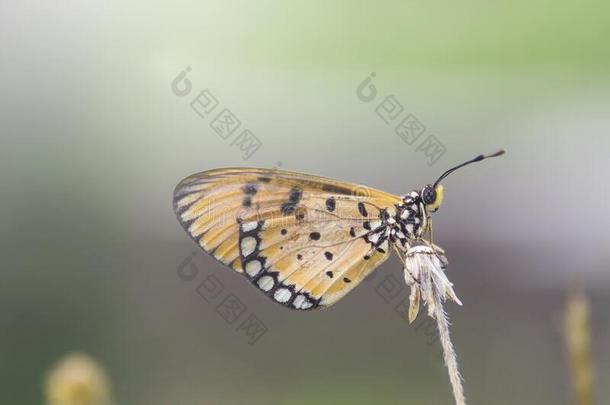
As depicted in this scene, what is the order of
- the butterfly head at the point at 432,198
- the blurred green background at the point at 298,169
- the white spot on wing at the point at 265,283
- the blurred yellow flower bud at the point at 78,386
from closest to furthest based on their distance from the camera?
the blurred yellow flower bud at the point at 78,386 → the butterfly head at the point at 432,198 → the white spot on wing at the point at 265,283 → the blurred green background at the point at 298,169

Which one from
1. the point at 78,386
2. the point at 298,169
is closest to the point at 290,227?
the point at 78,386

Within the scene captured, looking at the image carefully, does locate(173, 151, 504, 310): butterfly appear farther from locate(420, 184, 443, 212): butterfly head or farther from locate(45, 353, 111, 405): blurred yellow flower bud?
locate(45, 353, 111, 405): blurred yellow flower bud

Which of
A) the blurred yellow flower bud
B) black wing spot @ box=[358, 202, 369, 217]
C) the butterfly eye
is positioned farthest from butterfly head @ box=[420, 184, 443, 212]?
the blurred yellow flower bud

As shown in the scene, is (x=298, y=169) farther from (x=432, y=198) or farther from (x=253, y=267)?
(x=432, y=198)

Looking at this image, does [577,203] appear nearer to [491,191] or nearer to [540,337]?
[491,191]

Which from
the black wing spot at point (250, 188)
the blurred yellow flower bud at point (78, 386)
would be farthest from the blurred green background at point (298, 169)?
the blurred yellow flower bud at point (78, 386)

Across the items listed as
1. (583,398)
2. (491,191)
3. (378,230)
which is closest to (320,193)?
(378,230)

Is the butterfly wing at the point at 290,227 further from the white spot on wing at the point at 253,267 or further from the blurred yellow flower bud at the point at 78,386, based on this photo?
the blurred yellow flower bud at the point at 78,386
